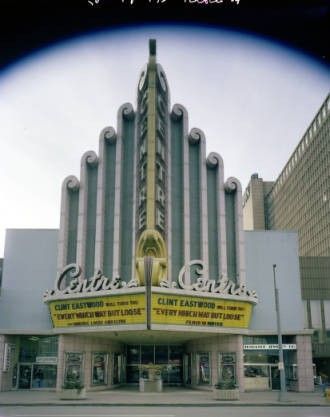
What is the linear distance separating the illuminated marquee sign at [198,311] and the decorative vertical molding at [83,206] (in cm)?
841

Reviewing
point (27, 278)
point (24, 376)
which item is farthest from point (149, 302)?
point (24, 376)

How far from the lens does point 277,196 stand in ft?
481

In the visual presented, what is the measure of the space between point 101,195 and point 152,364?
13.6 metres

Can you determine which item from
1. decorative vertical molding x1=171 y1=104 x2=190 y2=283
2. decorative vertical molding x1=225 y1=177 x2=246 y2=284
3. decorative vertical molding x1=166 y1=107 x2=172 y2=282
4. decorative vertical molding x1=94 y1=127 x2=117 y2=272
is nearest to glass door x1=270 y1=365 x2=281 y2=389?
decorative vertical molding x1=225 y1=177 x2=246 y2=284

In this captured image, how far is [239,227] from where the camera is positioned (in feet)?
128

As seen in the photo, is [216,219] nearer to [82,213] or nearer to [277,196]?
[82,213]

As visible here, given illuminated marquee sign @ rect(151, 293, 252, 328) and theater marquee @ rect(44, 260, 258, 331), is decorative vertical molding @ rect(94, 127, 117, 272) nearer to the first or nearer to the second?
theater marquee @ rect(44, 260, 258, 331)

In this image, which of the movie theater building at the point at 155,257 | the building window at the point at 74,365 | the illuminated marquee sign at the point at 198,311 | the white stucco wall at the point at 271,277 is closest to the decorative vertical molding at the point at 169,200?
the movie theater building at the point at 155,257

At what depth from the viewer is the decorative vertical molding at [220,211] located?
125 feet

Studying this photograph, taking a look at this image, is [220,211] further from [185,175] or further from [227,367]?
[227,367]

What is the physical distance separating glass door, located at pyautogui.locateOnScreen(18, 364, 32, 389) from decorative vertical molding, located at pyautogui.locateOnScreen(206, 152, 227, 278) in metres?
16.3

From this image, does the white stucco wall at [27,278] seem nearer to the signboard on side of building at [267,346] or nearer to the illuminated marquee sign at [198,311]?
the illuminated marquee sign at [198,311]

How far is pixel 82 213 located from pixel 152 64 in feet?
41.0

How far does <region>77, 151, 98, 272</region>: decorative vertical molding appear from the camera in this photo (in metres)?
37.7
